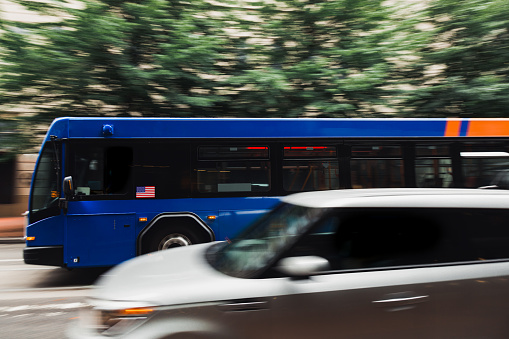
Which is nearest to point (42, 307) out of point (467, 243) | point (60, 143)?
point (60, 143)

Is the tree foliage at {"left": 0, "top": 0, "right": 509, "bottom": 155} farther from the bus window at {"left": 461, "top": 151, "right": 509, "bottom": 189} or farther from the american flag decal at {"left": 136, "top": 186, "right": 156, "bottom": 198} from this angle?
the american flag decal at {"left": 136, "top": 186, "right": 156, "bottom": 198}

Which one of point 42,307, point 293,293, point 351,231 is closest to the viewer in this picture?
point 293,293

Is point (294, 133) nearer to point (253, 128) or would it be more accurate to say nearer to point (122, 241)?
point (253, 128)

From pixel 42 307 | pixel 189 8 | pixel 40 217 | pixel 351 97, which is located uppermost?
pixel 189 8

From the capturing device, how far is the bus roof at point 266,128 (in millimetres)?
6738

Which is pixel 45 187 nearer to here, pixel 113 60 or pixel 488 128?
pixel 113 60

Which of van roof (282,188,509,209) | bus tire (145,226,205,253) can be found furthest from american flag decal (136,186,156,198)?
van roof (282,188,509,209)

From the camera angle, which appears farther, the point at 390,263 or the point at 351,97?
the point at 351,97

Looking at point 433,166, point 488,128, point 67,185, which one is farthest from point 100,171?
point 488,128

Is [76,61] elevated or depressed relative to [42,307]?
elevated

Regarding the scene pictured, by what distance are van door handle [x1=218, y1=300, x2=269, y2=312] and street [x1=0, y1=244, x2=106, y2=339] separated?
1.54 meters

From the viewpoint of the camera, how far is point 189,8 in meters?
11.3

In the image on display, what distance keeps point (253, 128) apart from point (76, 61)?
5.88 meters

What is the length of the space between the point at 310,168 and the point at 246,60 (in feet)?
19.1
